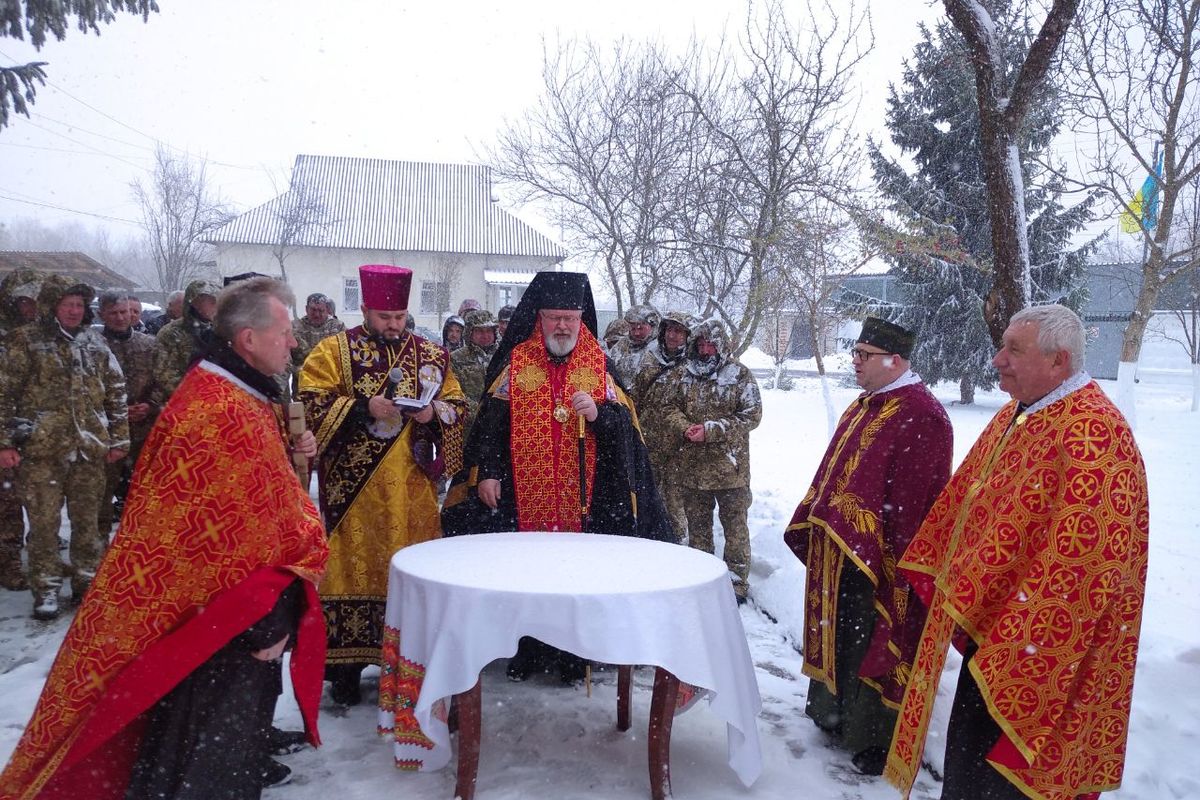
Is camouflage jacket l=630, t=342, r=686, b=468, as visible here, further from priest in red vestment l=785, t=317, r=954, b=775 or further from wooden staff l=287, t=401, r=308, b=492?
wooden staff l=287, t=401, r=308, b=492

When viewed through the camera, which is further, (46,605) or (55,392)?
(55,392)

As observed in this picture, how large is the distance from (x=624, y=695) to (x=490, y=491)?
46.5 inches

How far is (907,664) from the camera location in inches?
146

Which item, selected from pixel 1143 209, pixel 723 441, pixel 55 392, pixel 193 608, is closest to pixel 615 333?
pixel 723 441

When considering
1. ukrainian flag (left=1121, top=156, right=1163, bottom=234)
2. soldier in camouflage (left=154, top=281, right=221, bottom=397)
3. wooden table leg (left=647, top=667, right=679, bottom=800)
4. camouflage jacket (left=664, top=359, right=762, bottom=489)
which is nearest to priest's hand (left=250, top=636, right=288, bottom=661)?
wooden table leg (left=647, top=667, right=679, bottom=800)

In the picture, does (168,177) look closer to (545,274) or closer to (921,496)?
(545,274)

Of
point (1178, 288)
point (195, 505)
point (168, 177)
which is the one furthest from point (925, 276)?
point (168, 177)

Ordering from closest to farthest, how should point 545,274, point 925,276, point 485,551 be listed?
point 485,551 → point 545,274 → point 925,276

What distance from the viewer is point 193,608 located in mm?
2523

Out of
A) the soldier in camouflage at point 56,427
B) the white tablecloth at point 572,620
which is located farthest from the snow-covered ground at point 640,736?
the soldier in camouflage at point 56,427

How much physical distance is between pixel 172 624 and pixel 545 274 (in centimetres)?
259

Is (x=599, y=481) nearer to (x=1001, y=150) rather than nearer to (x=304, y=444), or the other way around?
(x=304, y=444)

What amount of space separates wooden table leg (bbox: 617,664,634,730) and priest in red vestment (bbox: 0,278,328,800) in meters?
1.81

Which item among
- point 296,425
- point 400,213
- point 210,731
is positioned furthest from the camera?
point 400,213
